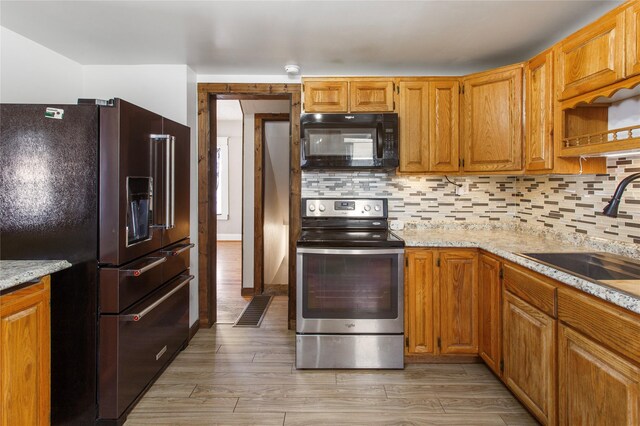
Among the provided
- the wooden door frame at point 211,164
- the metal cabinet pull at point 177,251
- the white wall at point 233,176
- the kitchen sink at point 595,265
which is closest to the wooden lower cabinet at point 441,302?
the kitchen sink at point 595,265

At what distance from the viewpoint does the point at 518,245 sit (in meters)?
2.29

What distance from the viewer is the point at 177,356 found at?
2.67 metres

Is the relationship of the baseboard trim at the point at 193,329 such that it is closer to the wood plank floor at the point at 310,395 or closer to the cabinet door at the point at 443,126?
the wood plank floor at the point at 310,395

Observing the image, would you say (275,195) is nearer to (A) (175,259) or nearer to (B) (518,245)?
(A) (175,259)

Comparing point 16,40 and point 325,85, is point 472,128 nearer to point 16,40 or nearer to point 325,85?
point 325,85

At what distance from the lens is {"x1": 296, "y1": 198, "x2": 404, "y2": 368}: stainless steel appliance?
2.46 meters

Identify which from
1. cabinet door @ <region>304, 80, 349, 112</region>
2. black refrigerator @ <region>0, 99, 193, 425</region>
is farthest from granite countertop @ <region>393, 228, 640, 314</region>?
black refrigerator @ <region>0, 99, 193, 425</region>

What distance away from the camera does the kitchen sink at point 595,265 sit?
61.0 inches

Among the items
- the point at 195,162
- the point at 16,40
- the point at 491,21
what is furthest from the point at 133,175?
the point at 491,21

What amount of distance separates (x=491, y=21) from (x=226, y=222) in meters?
6.78

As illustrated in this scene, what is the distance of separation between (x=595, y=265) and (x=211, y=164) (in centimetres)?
283

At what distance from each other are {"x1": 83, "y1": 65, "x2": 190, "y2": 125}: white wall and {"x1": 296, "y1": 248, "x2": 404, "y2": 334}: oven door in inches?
63.9

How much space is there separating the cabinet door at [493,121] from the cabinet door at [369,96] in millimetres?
586

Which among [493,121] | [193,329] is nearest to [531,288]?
[493,121]
